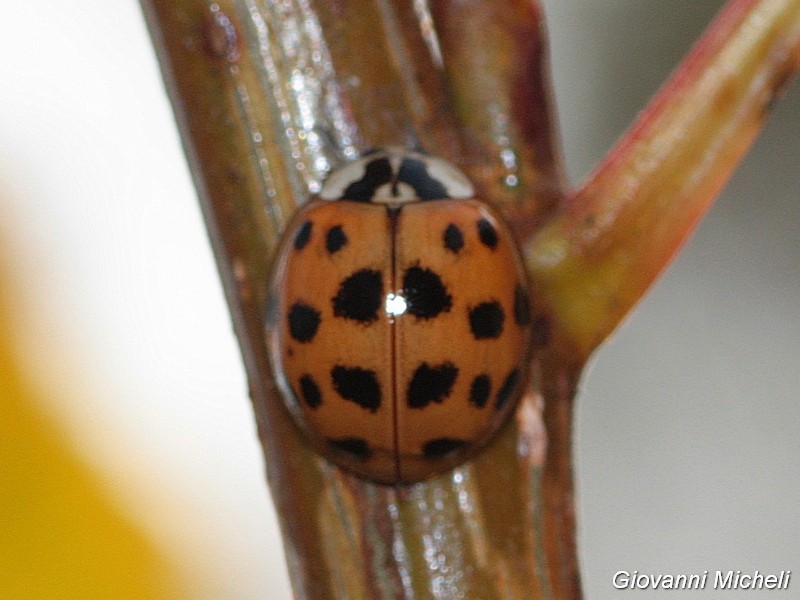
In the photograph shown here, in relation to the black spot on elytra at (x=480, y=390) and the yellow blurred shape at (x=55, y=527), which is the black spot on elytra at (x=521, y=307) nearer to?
the black spot on elytra at (x=480, y=390)

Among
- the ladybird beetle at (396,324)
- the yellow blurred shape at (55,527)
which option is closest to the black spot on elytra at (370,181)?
the ladybird beetle at (396,324)

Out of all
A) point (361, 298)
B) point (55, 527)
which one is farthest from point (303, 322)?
point (55, 527)

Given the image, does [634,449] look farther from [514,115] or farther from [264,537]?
[514,115]

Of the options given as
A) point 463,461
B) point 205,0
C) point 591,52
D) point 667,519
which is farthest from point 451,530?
point 591,52

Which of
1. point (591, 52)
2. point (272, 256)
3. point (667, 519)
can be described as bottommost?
point (667, 519)

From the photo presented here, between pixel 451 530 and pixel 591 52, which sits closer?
pixel 451 530

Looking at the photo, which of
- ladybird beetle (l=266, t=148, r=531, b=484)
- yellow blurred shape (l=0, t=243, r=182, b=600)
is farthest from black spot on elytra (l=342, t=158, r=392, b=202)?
yellow blurred shape (l=0, t=243, r=182, b=600)

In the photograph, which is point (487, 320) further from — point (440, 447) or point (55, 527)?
point (55, 527)
